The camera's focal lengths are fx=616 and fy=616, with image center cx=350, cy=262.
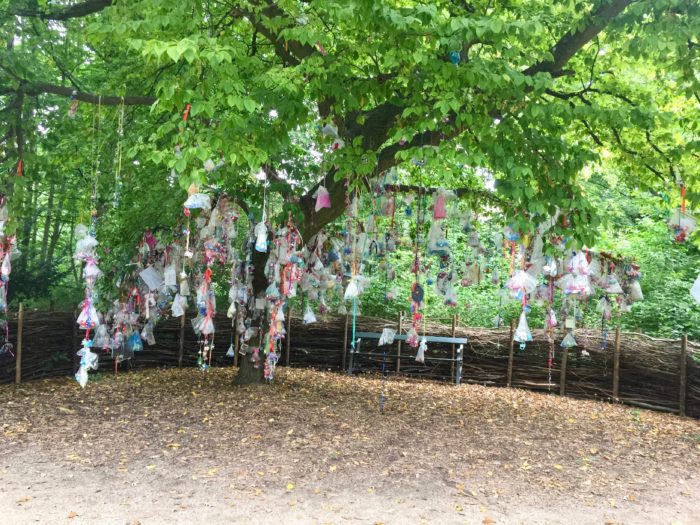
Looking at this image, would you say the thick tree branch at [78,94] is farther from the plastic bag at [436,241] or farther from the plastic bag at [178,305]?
the plastic bag at [436,241]

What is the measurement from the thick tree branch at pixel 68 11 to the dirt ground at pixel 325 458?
410 centimetres

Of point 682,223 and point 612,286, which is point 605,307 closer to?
point 612,286

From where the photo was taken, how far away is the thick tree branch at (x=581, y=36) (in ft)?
16.9

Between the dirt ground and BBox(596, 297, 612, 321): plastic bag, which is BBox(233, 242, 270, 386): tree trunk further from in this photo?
BBox(596, 297, 612, 321): plastic bag

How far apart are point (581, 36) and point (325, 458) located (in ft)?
14.3

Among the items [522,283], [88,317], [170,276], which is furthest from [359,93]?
[88,317]

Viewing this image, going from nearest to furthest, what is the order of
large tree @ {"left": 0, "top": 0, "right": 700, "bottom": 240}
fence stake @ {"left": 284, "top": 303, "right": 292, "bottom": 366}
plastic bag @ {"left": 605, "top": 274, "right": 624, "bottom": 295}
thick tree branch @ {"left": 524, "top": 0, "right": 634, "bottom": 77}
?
large tree @ {"left": 0, "top": 0, "right": 700, "bottom": 240}
thick tree branch @ {"left": 524, "top": 0, "right": 634, "bottom": 77}
plastic bag @ {"left": 605, "top": 274, "right": 624, "bottom": 295}
fence stake @ {"left": 284, "top": 303, "right": 292, "bottom": 366}

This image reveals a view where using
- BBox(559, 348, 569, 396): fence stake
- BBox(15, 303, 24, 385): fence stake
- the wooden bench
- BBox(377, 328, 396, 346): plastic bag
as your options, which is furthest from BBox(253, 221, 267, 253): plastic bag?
BBox(559, 348, 569, 396): fence stake

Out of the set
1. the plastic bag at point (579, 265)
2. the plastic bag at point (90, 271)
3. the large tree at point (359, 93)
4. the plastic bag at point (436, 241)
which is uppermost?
the large tree at point (359, 93)

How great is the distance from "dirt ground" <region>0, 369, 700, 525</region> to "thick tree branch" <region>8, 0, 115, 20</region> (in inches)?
161

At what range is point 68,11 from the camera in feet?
21.2

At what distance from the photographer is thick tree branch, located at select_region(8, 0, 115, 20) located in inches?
249

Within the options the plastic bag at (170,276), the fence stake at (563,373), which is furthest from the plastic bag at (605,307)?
the plastic bag at (170,276)

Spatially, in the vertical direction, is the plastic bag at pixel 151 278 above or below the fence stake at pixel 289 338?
above
